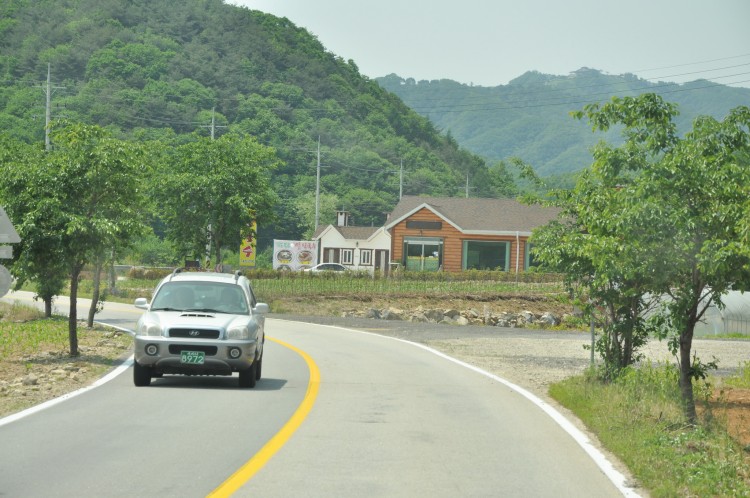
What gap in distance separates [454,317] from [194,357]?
30.6 meters

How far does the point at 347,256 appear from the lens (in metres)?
86.1

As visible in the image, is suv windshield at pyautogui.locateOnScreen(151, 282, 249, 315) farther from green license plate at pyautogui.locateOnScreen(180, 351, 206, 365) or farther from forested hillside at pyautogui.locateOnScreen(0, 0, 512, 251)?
forested hillside at pyautogui.locateOnScreen(0, 0, 512, 251)

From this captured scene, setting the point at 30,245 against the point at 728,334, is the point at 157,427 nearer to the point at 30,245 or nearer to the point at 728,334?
the point at 30,245

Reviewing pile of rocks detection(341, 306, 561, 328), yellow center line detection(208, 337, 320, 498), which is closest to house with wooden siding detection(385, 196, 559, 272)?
pile of rocks detection(341, 306, 561, 328)

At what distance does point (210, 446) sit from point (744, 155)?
310 inches

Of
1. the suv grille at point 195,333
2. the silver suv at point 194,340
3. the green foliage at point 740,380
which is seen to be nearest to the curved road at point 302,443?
the silver suv at point 194,340

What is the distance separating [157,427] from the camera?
472 inches

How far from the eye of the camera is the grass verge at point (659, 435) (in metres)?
9.23

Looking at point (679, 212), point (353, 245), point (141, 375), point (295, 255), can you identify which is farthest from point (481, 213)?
point (679, 212)

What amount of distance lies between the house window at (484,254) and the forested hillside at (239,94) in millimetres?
35874

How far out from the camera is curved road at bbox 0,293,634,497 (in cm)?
885

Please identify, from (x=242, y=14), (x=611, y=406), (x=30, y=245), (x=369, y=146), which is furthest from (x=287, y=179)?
(x=611, y=406)

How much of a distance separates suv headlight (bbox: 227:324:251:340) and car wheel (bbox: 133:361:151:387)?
137 centimetres

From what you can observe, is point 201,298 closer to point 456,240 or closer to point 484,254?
point 456,240
